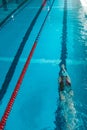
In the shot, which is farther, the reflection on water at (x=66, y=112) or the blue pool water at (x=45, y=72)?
A: the blue pool water at (x=45, y=72)

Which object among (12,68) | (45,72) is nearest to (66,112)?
(45,72)

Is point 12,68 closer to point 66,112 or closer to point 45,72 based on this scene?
point 45,72

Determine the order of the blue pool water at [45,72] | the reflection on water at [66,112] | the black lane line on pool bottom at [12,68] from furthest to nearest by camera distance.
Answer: the black lane line on pool bottom at [12,68]
the blue pool water at [45,72]
the reflection on water at [66,112]

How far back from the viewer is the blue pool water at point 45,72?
3420 mm

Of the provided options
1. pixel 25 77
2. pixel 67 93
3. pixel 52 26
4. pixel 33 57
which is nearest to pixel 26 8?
pixel 52 26

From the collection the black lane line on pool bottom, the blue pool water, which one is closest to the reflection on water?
the blue pool water

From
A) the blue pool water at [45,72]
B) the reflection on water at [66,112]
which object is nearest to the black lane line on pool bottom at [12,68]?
the blue pool water at [45,72]

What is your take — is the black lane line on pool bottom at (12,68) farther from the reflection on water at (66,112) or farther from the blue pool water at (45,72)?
the reflection on water at (66,112)

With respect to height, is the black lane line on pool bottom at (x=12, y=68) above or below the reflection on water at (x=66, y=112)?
below

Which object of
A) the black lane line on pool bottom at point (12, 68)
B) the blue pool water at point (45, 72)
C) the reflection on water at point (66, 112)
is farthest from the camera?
the black lane line on pool bottom at point (12, 68)

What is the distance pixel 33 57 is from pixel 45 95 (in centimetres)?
164

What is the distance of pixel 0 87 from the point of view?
4246 millimetres

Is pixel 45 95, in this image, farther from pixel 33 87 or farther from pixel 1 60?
pixel 1 60

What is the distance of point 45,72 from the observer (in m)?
4.83
